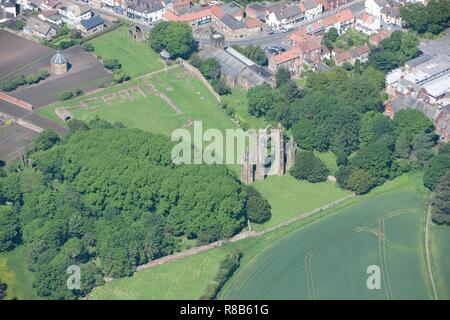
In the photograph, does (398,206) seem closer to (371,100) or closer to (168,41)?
(371,100)

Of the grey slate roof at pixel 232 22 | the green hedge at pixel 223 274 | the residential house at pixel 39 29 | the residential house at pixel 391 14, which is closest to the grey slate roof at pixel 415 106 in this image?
the residential house at pixel 391 14

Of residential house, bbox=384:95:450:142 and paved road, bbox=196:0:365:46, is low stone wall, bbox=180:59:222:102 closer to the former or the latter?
paved road, bbox=196:0:365:46

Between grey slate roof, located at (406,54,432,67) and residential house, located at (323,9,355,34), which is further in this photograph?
residential house, located at (323,9,355,34)

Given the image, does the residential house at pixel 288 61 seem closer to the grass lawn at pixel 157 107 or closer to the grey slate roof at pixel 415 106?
the grass lawn at pixel 157 107

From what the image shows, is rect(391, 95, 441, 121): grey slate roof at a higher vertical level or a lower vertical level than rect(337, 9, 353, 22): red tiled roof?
higher

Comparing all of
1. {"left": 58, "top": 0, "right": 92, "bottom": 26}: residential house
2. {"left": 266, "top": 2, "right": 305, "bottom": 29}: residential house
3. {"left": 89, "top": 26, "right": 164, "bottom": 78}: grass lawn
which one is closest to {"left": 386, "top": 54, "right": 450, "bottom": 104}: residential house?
{"left": 266, "top": 2, "right": 305, "bottom": 29}: residential house

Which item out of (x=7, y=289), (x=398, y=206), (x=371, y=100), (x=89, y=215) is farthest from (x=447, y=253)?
(x=7, y=289)
